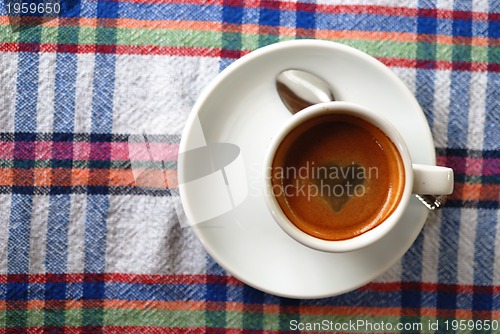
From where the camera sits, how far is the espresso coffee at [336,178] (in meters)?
0.84

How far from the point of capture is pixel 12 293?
98 cm

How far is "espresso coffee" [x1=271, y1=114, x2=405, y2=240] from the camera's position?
84 centimetres

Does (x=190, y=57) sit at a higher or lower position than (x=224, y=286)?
higher

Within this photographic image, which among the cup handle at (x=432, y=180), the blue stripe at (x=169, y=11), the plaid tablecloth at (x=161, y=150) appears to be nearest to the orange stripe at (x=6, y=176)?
the plaid tablecloth at (x=161, y=150)

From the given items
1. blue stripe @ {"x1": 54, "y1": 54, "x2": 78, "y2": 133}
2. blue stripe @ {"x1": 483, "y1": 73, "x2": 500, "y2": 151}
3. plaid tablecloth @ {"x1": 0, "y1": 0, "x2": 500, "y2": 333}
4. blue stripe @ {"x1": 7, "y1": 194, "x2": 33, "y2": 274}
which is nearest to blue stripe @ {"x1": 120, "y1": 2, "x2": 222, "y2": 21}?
plaid tablecloth @ {"x1": 0, "y1": 0, "x2": 500, "y2": 333}

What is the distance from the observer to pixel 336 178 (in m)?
0.85

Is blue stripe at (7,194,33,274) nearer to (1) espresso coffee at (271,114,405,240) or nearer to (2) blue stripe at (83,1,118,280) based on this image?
(2) blue stripe at (83,1,118,280)

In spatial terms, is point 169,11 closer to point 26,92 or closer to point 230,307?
point 26,92

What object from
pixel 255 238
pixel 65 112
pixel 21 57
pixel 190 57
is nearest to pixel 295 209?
pixel 255 238

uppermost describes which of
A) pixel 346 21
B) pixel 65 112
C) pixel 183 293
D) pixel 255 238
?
pixel 346 21

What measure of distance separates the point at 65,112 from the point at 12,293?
0.31m

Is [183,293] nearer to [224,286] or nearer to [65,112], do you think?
[224,286]

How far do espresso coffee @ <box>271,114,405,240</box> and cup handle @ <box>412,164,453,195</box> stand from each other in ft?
0.18

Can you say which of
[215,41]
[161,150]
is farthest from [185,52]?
[161,150]
